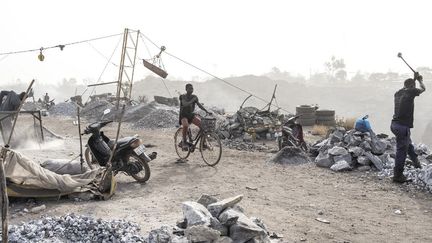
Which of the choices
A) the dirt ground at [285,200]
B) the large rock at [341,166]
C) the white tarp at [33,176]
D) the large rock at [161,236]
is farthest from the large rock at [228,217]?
the large rock at [341,166]

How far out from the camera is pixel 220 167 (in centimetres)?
913

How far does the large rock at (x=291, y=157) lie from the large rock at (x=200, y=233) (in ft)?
18.3

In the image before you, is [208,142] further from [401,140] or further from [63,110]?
[63,110]

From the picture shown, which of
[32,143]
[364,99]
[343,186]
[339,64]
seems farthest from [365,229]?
[339,64]

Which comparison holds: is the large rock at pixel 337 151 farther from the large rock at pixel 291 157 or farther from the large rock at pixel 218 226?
the large rock at pixel 218 226

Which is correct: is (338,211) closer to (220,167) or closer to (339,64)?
(220,167)

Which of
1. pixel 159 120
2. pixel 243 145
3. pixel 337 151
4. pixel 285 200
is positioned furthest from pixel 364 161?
pixel 159 120

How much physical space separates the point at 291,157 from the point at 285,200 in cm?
304

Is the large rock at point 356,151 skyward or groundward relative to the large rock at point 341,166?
skyward

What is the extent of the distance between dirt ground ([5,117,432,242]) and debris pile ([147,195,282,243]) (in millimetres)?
604

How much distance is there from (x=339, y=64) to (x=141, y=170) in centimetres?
8594

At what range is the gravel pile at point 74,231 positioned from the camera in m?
4.62

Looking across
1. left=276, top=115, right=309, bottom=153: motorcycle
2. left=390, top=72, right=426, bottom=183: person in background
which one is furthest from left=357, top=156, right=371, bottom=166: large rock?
left=276, top=115, right=309, bottom=153: motorcycle

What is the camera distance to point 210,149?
914cm
